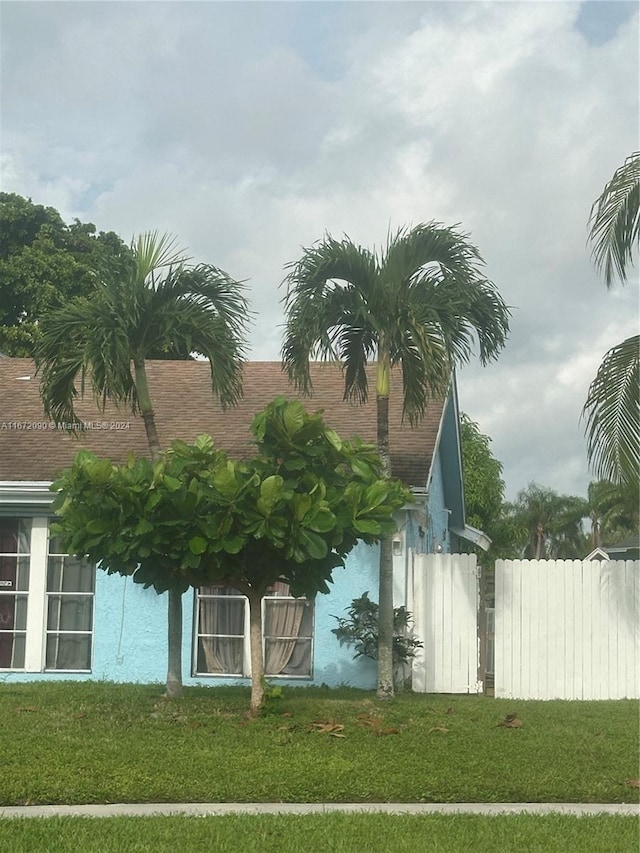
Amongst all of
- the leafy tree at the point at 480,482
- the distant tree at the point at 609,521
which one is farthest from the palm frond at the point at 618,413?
the distant tree at the point at 609,521

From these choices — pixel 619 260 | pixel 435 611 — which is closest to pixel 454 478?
pixel 435 611

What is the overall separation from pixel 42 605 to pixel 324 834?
9.47m

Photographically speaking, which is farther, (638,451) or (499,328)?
(499,328)

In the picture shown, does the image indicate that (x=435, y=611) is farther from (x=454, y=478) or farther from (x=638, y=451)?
(x=454, y=478)

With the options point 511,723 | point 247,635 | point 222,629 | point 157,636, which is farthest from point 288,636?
point 511,723

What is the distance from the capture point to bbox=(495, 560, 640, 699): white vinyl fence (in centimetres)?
1449

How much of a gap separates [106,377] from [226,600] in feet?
13.6

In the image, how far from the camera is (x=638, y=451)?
1103cm

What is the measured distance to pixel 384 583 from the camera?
13.5 meters

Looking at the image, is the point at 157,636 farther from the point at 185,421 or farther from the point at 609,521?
the point at 609,521

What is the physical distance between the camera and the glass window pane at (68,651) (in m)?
15.6

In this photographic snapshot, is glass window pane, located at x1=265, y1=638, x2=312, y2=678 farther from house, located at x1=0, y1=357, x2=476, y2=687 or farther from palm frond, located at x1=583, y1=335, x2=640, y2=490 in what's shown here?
palm frond, located at x1=583, y1=335, x2=640, y2=490

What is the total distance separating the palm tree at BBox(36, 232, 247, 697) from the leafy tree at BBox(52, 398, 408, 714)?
197cm

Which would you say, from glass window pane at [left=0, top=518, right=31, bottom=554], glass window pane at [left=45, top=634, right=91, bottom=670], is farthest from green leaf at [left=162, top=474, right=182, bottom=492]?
glass window pane at [left=0, top=518, right=31, bottom=554]
